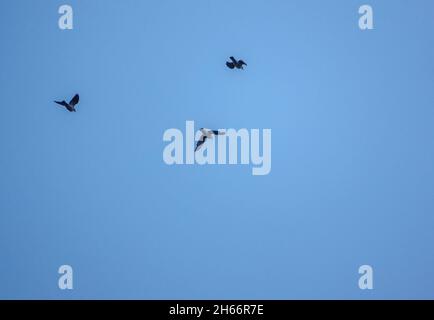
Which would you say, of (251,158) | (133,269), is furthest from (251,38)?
(133,269)

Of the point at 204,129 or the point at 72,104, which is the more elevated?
the point at 72,104

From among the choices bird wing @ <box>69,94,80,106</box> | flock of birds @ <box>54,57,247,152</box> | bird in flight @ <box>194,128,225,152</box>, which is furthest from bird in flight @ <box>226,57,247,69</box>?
bird wing @ <box>69,94,80,106</box>

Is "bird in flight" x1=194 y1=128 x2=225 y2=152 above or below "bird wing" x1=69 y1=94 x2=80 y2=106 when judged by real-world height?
below

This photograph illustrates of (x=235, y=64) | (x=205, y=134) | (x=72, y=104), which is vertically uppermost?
(x=235, y=64)

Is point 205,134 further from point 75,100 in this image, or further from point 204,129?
point 75,100

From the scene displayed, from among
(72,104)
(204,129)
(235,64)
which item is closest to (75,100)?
(72,104)

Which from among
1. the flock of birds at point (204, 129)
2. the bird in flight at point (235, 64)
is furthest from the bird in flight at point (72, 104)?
the bird in flight at point (235, 64)

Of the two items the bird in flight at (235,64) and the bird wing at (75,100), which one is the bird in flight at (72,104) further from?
the bird in flight at (235,64)

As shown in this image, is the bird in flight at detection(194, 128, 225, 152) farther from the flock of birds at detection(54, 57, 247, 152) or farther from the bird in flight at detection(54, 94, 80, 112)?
the bird in flight at detection(54, 94, 80, 112)

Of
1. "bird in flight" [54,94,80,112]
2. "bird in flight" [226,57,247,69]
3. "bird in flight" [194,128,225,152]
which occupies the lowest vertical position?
"bird in flight" [194,128,225,152]

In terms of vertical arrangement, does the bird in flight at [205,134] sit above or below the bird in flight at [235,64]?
below

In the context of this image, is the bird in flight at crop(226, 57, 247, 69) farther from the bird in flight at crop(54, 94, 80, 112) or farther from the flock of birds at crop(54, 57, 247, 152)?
the bird in flight at crop(54, 94, 80, 112)

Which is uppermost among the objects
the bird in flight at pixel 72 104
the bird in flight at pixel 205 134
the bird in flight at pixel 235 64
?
the bird in flight at pixel 235 64
